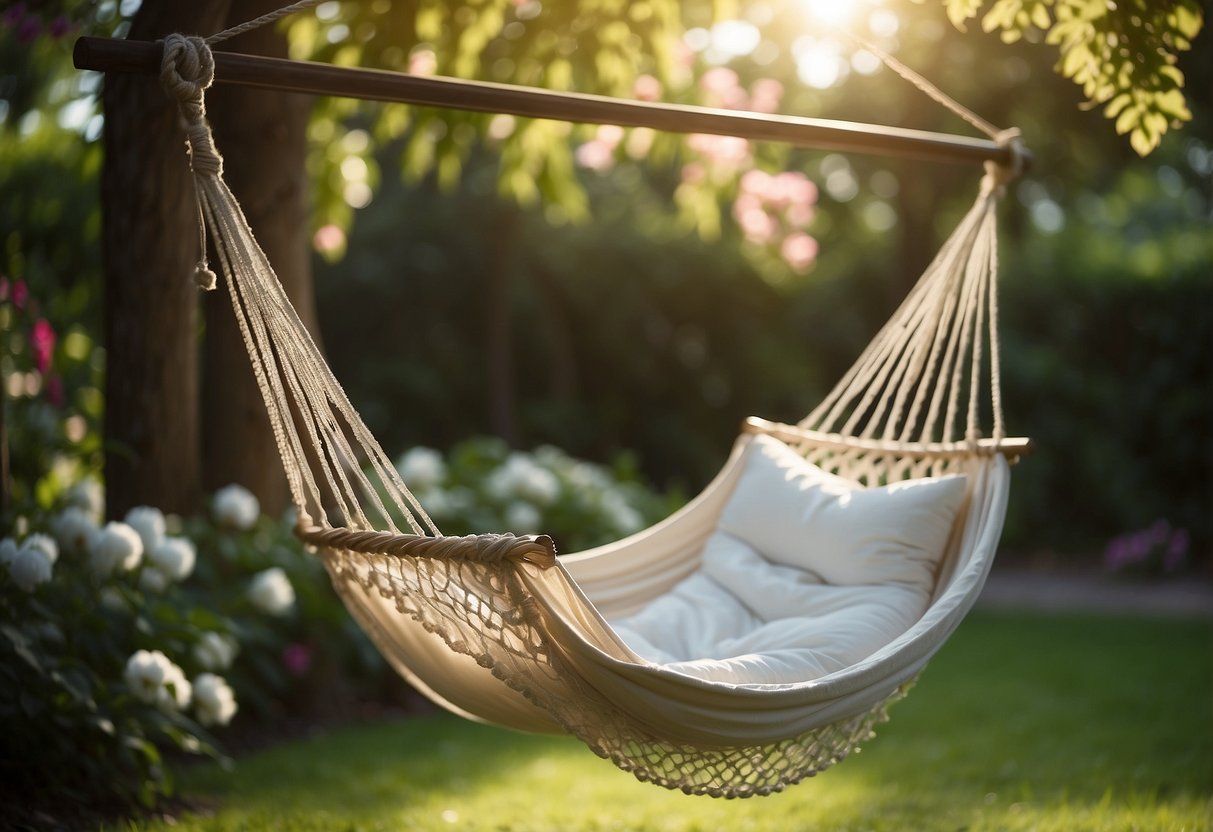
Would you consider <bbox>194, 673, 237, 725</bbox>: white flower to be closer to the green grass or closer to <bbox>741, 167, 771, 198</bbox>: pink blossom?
the green grass

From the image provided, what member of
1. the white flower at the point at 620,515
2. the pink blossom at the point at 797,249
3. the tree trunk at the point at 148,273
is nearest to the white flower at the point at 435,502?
the white flower at the point at 620,515

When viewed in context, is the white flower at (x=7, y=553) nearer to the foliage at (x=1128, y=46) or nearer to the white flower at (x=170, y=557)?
the white flower at (x=170, y=557)

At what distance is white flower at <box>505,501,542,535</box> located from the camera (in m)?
3.36

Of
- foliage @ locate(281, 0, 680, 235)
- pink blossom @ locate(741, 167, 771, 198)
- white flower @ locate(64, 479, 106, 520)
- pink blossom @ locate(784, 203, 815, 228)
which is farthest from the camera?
pink blossom @ locate(784, 203, 815, 228)

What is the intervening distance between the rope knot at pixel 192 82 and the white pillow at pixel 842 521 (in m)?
1.16

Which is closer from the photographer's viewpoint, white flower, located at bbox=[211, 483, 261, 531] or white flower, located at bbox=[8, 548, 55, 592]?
white flower, located at bbox=[8, 548, 55, 592]

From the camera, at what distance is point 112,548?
2.06 m

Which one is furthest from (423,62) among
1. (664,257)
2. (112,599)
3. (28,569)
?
(664,257)

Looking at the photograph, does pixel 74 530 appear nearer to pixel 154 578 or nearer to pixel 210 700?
pixel 154 578

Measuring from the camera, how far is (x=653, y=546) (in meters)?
2.18

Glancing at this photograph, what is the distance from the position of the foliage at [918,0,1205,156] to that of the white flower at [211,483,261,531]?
1852 millimetres

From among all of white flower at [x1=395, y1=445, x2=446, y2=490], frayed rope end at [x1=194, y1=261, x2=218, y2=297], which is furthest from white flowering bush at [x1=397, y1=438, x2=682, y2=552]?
frayed rope end at [x1=194, y1=261, x2=218, y2=297]

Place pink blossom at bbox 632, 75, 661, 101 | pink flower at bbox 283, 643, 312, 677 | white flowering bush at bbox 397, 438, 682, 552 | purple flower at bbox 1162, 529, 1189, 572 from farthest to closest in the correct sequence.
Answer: purple flower at bbox 1162, 529, 1189, 572 < pink blossom at bbox 632, 75, 661, 101 < white flowering bush at bbox 397, 438, 682, 552 < pink flower at bbox 283, 643, 312, 677

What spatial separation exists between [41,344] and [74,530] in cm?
101
